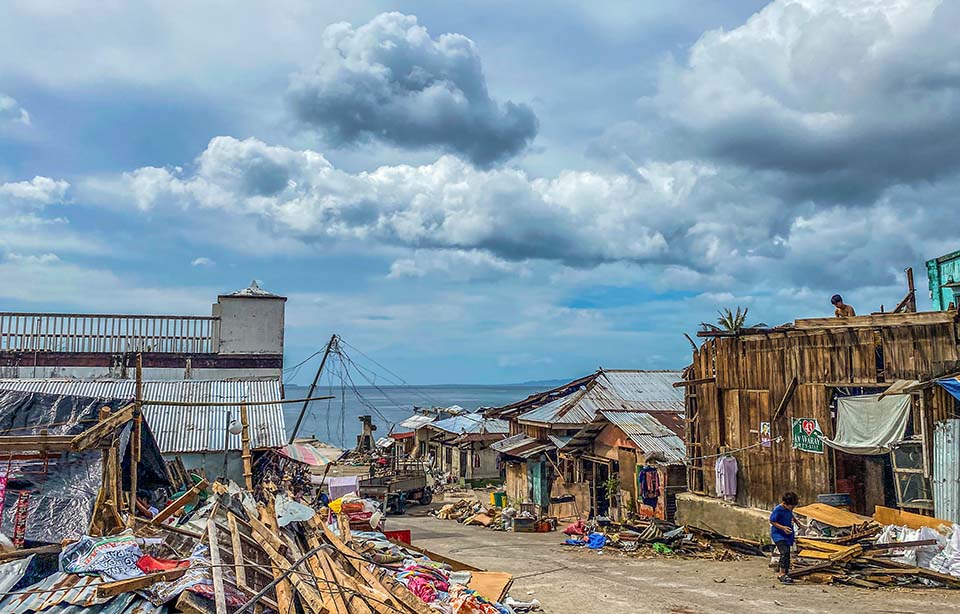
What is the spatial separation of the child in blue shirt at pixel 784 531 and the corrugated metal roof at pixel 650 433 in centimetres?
829

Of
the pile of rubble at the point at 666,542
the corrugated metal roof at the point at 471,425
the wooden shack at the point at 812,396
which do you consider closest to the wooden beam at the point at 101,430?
the pile of rubble at the point at 666,542

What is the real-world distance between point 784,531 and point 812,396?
4572 mm

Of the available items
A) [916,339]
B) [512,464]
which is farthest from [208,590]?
[512,464]

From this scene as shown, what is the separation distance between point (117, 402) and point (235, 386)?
33.2ft

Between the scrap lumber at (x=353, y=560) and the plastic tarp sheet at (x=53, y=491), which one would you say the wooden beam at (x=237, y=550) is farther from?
the plastic tarp sheet at (x=53, y=491)

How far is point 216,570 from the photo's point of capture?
30.8 ft

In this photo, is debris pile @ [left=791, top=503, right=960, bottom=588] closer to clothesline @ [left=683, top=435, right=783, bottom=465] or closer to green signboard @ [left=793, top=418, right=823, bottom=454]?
green signboard @ [left=793, top=418, right=823, bottom=454]

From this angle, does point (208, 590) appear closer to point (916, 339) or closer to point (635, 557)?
point (635, 557)

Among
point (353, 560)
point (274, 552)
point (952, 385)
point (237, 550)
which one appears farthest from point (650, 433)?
point (237, 550)

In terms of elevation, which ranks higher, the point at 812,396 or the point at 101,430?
the point at 812,396

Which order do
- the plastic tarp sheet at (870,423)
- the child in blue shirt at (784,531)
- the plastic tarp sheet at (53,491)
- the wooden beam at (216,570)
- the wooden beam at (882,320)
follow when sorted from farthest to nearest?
the plastic tarp sheet at (870,423) → the wooden beam at (882,320) → the child in blue shirt at (784,531) → the plastic tarp sheet at (53,491) → the wooden beam at (216,570)

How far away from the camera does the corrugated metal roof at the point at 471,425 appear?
39.8 metres

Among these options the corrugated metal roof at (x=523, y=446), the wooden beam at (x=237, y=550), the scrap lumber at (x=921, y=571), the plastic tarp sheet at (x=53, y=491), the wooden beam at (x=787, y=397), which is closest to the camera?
the wooden beam at (x=237, y=550)

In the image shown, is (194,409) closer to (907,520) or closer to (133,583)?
(133,583)
